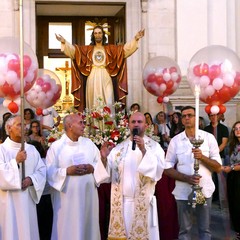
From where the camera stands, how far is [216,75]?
831 cm

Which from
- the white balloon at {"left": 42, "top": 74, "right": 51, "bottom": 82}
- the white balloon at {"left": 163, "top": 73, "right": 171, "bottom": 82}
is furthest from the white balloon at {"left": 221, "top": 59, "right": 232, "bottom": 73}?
the white balloon at {"left": 42, "top": 74, "right": 51, "bottom": 82}

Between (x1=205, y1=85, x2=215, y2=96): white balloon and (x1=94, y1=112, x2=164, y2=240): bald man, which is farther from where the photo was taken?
(x1=205, y1=85, x2=215, y2=96): white balloon

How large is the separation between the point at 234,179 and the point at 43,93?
3.37 meters

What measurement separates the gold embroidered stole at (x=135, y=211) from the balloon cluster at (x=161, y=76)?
3.47m

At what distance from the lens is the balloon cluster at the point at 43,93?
981cm

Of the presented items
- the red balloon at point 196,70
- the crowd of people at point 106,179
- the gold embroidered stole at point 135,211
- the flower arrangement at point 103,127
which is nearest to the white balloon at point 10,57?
the flower arrangement at point 103,127

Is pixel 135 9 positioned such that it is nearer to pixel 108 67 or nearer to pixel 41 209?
pixel 108 67

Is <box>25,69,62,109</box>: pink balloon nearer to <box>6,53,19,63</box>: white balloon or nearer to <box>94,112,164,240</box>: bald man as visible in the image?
<box>6,53,19,63</box>: white balloon

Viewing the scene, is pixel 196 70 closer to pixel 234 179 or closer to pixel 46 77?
pixel 234 179

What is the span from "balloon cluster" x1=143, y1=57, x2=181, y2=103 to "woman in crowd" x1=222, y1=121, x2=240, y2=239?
6.39 feet

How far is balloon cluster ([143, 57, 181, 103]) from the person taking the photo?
10008mm

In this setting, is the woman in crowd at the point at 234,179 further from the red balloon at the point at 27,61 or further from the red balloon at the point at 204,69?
the red balloon at the point at 27,61

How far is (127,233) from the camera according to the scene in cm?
671

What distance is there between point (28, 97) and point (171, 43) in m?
4.50
